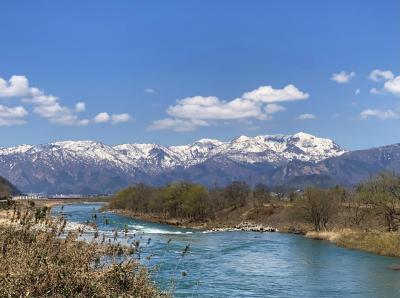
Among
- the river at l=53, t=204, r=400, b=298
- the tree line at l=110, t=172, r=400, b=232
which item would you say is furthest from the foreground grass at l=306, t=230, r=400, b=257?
the tree line at l=110, t=172, r=400, b=232

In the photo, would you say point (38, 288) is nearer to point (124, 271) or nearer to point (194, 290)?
point (124, 271)

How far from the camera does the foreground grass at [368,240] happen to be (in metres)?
60.8

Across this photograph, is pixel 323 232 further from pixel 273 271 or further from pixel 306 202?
pixel 273 271

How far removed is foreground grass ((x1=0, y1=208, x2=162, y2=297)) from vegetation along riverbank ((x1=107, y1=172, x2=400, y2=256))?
5255 cm

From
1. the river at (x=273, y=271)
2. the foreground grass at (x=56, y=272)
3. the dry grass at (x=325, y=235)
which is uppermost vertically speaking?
the foreground grass at (x=56, y=272)

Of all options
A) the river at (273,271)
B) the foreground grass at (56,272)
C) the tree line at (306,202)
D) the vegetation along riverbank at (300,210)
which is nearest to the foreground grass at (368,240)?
the vegetation along riverbank at (300,210)

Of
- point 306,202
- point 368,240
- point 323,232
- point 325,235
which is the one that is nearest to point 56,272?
point 368,240

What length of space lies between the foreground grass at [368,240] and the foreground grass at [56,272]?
52438 millimetres

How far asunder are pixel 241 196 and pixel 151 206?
Answer: 29024mm

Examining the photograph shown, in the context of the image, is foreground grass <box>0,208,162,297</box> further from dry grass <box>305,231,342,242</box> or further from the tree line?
the tree line

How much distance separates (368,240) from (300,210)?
34.9m

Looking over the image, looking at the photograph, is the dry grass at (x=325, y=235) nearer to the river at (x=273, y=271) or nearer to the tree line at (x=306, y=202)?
the tree line at (x=306, y=202)

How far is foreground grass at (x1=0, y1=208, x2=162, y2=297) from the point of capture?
1120 cm

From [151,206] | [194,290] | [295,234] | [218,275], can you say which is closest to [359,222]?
[295,234]
